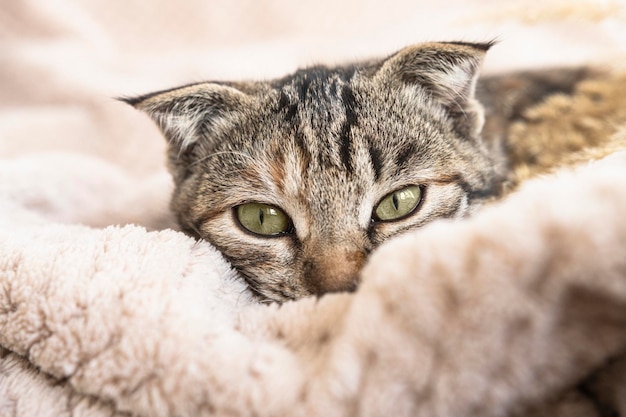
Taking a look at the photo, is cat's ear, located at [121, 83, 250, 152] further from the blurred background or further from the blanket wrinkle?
the blurred background

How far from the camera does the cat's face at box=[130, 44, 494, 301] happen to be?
114 cm

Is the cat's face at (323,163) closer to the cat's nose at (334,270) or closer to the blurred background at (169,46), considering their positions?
the cat's nose at (334,270)

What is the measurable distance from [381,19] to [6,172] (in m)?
2.48

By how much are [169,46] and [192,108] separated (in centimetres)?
195

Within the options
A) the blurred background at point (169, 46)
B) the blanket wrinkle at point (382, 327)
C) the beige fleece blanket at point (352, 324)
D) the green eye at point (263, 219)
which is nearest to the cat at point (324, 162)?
the green eye at point (263, 219)

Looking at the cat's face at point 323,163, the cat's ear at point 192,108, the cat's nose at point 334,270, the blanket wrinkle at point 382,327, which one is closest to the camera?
the blanket wrinkle at point 382,327

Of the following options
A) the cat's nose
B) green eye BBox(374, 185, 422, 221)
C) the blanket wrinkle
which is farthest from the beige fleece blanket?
green eye BBox(374, 185, 422, 221)

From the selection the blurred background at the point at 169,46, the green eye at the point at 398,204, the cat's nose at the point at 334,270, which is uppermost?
the blurred background at the point at 169,46

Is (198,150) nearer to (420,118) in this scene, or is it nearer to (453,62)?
(420,118)

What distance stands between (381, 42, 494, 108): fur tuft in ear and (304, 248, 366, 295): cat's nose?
542 mm

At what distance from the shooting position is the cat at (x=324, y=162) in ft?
3.73

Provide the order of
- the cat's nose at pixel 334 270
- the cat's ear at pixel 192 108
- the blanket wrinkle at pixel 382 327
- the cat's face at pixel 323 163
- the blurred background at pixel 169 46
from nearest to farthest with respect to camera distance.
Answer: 1. the blanket wrinkle at pixel 382 327
2. the cat's nose at pixel 334 270
3. the cat's face at pixel 323 163
4. the cat's ear at pixel 192 108
5. the blurred background at pixel 169 46

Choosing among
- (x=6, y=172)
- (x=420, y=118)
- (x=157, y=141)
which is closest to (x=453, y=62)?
(x=420, y=118)

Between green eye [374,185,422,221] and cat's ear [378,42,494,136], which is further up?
cat's ear [378,42,494,136]
